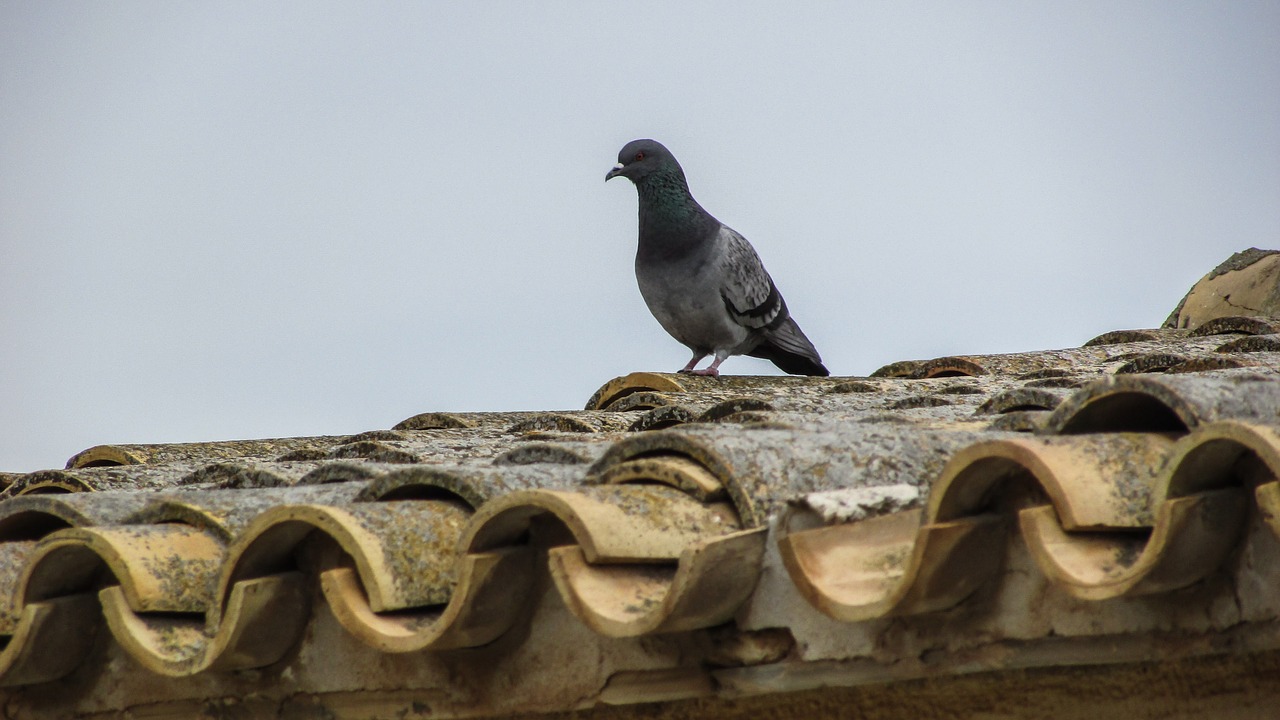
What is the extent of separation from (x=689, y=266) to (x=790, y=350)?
40.9 inches

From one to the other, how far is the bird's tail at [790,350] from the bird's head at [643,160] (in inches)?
43.5

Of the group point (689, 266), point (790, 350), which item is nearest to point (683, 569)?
point (689, 266)

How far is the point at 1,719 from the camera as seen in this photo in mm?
2178

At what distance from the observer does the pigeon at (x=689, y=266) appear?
23.5 feet

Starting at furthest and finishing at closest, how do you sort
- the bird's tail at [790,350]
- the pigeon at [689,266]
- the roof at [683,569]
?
the bird's tail at [790,350] < the pigeon at [689,266] < the roof at [683,569]

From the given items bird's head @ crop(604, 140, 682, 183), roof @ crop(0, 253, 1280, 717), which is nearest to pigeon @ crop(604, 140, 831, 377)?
bird's head @ crop(604, 140, 682, 183)

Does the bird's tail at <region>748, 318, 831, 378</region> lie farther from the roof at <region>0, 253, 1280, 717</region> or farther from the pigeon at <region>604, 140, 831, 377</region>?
the roof at <region>0, 253, 1280, 717</region>

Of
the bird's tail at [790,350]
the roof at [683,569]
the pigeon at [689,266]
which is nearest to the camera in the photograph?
the roof at [683,569]

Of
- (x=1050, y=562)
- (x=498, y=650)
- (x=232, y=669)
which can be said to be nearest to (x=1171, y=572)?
(x=1050, y=562)

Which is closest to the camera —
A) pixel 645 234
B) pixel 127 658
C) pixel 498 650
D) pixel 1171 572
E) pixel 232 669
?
pixel 1171 572

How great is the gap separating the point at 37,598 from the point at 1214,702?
4.91 ft

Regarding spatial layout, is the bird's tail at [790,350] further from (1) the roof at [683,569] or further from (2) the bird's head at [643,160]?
(1) the roof at [683,569]

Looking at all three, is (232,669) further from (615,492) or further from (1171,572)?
(1171,572)

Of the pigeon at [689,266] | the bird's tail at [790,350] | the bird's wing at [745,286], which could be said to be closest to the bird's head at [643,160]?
the pigeon at [689,266]
